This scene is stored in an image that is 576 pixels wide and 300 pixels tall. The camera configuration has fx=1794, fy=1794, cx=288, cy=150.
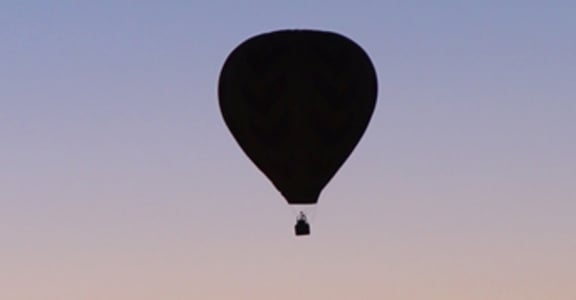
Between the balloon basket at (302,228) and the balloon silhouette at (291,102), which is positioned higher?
the balloon silhouette at (291,102)

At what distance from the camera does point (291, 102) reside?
2105 inches

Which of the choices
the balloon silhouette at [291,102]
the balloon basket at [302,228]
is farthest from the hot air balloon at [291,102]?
the balloon basket at [302,228]

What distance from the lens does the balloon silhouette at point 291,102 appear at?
53.4 m

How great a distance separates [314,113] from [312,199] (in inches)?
103

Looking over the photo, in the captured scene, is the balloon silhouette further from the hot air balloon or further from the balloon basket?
the balloon basket

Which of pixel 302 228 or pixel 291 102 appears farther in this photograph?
pixel 291 102

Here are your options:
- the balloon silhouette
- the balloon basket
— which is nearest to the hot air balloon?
the balloon silhouette

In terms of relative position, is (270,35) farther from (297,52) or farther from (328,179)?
(328,179)

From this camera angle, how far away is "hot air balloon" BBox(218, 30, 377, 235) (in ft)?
175

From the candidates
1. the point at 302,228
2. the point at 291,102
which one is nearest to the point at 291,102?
the point at 291,102

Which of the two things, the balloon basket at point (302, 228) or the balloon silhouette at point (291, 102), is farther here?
the balloon silhouette at point (291, 102)

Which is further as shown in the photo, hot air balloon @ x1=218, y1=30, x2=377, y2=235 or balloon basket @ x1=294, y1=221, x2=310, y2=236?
hot air balloon @ x1=218, y1=30, x2=377, y2=235

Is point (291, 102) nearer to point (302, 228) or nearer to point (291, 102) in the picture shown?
point (291, 102)

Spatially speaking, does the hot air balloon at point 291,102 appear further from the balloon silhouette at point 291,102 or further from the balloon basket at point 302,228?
the balloon basket at point 302,228
